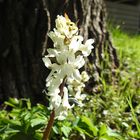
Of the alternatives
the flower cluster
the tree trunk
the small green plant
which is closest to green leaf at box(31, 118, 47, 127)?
the small green plant

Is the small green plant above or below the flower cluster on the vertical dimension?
below

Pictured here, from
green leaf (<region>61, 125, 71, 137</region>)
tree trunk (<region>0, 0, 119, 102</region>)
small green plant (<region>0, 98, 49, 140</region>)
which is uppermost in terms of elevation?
tree trunk (<region>0, 0, 119, 102</region>)

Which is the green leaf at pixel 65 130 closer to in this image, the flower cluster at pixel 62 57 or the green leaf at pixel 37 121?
the green leaf at pixel 37 121

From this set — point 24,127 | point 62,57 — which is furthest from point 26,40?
point 62,57

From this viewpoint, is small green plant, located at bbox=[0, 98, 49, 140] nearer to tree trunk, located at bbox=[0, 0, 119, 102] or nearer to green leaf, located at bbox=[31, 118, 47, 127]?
green leaf, located at bbox=[31, 118, 47, 127]

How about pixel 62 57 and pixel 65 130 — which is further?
pixel 65 130

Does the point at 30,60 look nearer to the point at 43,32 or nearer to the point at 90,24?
the point at 43,32

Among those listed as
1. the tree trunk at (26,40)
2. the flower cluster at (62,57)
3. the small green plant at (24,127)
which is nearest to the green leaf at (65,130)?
the small green plant at (24,127)

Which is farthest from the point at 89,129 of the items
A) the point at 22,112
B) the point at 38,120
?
the point at 22,112

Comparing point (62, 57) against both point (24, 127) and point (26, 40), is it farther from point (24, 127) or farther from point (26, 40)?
point (26, 40)

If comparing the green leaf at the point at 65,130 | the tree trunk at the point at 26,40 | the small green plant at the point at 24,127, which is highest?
the tree trunk at the point at 26,40

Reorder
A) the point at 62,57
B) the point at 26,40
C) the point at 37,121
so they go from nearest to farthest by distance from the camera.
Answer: the point at 62,57, the point at 37,121, the point at 26,40
